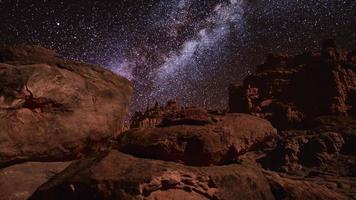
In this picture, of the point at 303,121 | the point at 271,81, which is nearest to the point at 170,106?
the point at 271,81

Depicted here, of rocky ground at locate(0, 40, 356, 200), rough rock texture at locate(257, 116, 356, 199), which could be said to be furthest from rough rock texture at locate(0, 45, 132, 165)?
rough rock texture at locate(257, 116, 356, 199)

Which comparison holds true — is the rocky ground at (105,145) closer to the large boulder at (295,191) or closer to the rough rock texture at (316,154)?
the large boulder at (295,191)

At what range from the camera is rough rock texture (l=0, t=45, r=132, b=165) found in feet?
29.2

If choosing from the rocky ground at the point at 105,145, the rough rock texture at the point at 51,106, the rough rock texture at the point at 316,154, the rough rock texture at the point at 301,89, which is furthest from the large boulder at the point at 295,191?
the rough rock texture at the point at 301,89

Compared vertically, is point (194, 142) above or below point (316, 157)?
above

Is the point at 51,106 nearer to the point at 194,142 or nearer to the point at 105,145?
the point at 105,145

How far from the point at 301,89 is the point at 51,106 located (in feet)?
215

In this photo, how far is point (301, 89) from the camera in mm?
67688

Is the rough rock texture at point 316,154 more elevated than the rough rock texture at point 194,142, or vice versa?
the rough rock texture at point 194,142

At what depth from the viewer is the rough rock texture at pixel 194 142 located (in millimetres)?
8086

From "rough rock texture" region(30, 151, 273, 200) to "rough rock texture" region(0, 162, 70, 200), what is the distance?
74cm

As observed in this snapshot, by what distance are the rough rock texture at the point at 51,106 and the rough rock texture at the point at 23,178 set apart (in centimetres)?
26

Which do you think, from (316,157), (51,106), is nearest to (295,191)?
(51,106)

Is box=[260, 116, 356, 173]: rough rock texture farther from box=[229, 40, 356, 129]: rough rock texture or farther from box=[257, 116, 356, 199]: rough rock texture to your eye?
box=[229, 40, 356, 129]: rough rock texture
